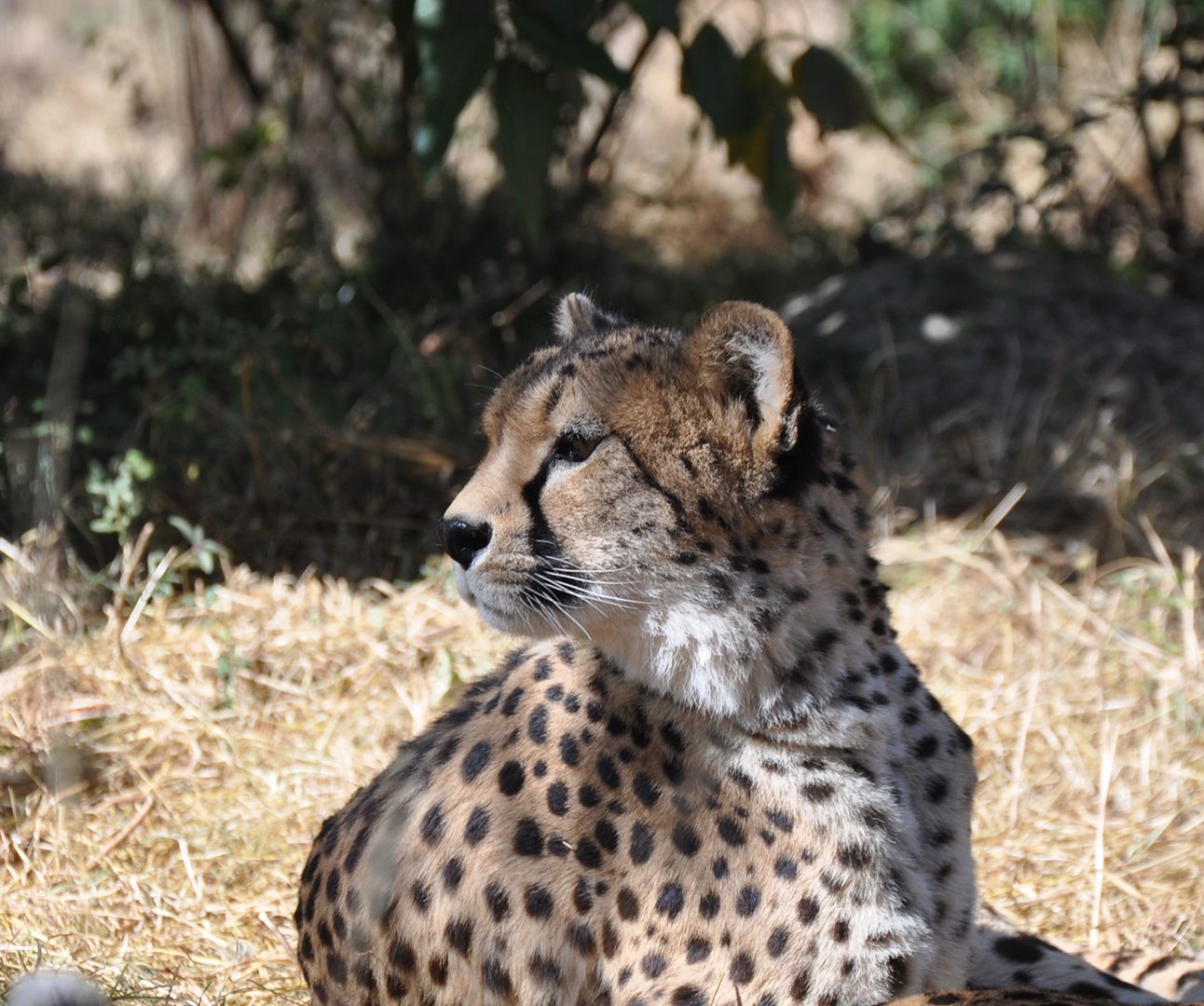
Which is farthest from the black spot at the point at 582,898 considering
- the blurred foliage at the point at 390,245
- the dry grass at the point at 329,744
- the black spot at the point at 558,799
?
the blurred foliage at the point at 390,245

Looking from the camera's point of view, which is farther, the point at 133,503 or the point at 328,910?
the point at 133,503

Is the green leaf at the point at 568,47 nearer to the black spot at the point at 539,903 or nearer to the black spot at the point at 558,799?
the black spot at the point at 558,799

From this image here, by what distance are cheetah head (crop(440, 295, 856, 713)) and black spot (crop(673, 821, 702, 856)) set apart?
172mm

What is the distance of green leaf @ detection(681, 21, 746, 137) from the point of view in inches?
149

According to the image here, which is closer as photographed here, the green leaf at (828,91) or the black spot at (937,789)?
the black spot at (937,789)

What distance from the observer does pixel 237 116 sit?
252 inches

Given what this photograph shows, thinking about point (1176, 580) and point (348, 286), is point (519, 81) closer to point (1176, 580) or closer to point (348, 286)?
point (348, 286)

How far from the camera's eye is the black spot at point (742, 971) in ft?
6.36

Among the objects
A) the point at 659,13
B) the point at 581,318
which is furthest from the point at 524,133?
the point at 581,318

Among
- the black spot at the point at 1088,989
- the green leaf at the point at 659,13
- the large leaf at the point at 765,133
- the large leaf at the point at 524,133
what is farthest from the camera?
the large leaf at the point at 765,133

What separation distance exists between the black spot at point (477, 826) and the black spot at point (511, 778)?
0.13 ft

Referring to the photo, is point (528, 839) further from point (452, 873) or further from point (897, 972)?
point (897, 972)

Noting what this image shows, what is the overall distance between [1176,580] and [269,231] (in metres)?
4.14

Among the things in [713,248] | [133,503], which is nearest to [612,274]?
[713,248]
